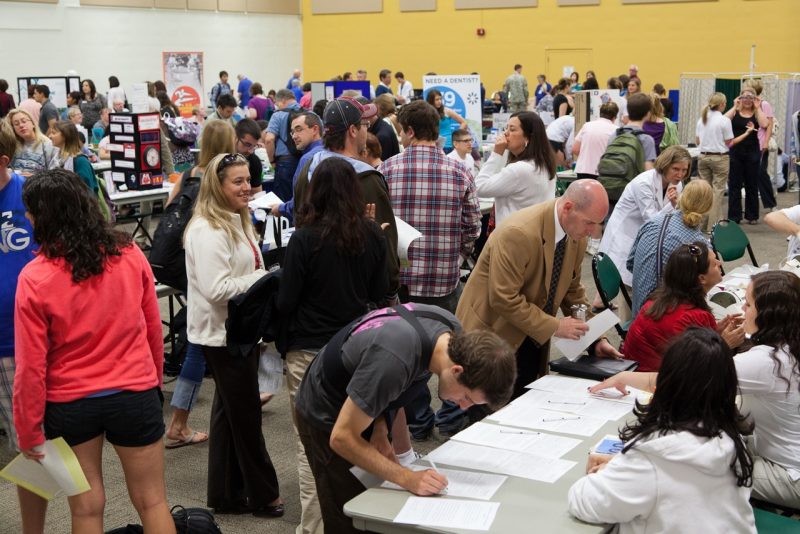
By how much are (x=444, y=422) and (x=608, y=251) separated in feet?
6.70

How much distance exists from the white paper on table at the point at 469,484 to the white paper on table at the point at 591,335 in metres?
1.04

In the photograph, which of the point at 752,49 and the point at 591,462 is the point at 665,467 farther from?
the point at 752,49

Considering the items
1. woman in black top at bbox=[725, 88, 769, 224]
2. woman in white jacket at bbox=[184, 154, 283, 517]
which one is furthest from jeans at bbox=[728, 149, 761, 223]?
woman in white jacket at bbox=[184, 154, 283, 517]

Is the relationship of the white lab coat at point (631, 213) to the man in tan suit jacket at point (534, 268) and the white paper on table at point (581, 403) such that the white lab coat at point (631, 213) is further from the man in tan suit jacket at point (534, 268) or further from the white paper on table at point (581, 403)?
the white paper on table at point (581, 403)

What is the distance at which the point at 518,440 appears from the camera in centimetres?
295

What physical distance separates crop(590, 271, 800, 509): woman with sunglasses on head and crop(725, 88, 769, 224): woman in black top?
8156mm

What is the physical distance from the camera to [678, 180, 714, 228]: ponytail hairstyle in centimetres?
468

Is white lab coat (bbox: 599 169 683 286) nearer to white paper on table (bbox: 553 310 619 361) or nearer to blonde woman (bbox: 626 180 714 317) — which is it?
blonde woman (bbox: 626 180 714 317)

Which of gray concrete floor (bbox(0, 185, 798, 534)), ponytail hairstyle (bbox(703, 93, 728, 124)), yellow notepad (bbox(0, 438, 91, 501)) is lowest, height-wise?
gray concrete floor (bbox(0, 185, 798, 534))

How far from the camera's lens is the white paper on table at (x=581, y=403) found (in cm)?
321

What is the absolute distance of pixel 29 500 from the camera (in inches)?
124

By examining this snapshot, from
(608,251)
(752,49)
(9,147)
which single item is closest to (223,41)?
(752,49)

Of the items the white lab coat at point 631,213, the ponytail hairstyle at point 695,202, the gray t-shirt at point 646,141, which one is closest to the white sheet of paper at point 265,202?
the white lab coat at point 631,213

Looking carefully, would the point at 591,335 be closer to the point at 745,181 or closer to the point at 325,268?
the point at 325,268
